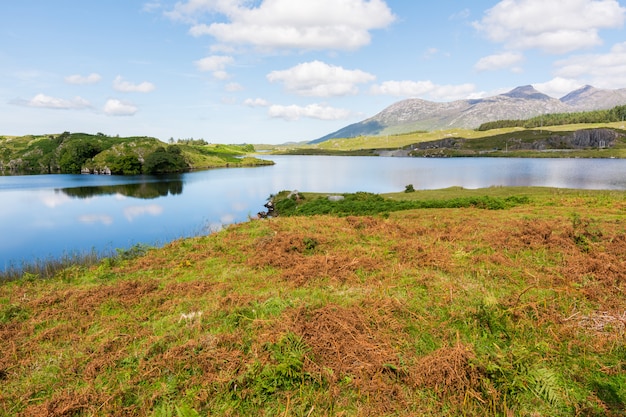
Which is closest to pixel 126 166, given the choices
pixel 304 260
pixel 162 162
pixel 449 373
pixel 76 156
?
pixel 162 162

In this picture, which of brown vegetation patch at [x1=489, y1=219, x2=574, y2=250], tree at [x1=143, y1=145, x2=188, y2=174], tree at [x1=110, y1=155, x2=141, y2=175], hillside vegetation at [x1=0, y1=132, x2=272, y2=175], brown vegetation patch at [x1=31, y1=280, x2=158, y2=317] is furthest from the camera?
hillside vegetation at [x1=0, y1=132, x2=272, y2=175]

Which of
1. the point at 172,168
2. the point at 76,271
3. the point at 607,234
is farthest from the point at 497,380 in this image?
the point at 172,168

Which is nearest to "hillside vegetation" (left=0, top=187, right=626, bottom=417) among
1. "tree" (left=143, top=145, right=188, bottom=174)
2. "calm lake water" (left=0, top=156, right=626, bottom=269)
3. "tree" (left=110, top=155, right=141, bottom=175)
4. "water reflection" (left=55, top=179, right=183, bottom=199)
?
"calm lake water" (left=0, top=156, right=626, bottom=269)

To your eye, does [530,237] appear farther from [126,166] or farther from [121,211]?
[126,166]

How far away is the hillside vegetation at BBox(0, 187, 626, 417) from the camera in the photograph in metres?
6.02

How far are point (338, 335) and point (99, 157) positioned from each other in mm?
153641

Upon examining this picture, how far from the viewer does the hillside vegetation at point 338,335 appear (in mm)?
6020

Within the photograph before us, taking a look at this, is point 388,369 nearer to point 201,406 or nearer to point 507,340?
point 507,340

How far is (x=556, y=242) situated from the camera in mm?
14414

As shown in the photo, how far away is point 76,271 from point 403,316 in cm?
1652

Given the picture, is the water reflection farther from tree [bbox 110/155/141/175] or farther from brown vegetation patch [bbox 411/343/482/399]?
brown vegetation patch [bbox 411/343/482/399]

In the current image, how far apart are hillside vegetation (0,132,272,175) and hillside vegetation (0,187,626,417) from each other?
12211cm

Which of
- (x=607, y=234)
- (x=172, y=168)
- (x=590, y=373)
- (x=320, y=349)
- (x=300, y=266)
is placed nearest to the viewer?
(x=590, y=373)

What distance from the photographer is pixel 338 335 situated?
764 centimetres
